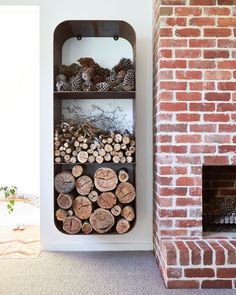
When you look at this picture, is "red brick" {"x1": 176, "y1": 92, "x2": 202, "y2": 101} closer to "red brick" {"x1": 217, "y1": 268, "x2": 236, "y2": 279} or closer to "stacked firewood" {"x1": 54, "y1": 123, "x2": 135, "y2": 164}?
"stacked firewood" {"x1": 54, "y1": 123, "x2": 135, "y2": 164}

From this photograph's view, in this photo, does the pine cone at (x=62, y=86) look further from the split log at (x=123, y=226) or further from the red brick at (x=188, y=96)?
the split log at (x=123, y=226)

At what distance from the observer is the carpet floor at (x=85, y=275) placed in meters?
2.01

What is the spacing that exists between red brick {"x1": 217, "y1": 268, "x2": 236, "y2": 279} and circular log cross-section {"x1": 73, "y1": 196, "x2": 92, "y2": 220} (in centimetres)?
104

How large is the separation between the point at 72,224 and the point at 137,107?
114cm

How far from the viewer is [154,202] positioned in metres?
2.69

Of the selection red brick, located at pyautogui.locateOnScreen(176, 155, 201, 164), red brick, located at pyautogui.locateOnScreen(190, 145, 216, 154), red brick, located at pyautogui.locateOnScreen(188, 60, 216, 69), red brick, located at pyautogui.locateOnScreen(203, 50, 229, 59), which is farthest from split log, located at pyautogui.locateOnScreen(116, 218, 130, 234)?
red brick, located at pyautogui.locateOnScreen(203, 50, 229, 59)

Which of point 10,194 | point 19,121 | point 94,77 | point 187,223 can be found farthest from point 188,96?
point 10,194

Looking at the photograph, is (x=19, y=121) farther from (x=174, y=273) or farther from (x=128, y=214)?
(x=174, y=273)

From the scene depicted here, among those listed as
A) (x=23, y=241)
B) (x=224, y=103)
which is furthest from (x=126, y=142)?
(x=23, y=241)

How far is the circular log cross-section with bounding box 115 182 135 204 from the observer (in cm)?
249

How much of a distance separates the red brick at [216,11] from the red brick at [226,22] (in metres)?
0.05

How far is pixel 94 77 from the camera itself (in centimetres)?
263

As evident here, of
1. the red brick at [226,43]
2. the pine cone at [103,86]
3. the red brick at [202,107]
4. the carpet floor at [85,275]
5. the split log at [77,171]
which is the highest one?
the red brick at [226,43]

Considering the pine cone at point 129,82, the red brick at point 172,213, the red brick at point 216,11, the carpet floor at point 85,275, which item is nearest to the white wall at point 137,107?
the carpet floor at point 85,275
